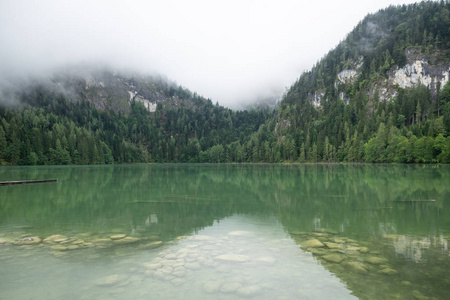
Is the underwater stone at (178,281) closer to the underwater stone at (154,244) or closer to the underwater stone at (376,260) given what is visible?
the underwater stone at (154,244)

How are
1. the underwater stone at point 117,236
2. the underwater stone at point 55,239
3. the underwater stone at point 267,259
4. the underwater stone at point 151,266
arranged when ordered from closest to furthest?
the underwater stone at point 151,266, the underwater stone at point 267,259, the underwater stone at point 55,239, the underwater stone at point 117,236

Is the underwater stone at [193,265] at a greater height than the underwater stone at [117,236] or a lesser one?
greater

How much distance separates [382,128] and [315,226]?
118501 mm

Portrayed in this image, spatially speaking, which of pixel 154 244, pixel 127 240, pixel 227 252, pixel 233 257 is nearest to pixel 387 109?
pixel 227 252

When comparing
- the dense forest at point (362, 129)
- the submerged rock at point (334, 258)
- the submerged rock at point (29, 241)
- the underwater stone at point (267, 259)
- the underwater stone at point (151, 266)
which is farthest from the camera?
the dense forest at point (362, 129)

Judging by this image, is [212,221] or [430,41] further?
[430,41]

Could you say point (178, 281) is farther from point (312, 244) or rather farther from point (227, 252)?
point (312, 244)

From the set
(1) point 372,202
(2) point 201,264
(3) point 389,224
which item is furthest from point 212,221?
(1) point 372,202

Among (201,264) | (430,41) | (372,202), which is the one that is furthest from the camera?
(430,41)

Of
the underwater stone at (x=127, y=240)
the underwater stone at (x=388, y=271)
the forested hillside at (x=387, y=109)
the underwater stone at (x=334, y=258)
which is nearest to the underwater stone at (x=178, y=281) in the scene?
the underwater stone at (x=127, y=240)

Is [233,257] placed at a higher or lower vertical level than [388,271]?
lower

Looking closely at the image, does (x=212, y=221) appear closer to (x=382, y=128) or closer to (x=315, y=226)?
(x=315, y=226)

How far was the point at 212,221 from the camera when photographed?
633 inches

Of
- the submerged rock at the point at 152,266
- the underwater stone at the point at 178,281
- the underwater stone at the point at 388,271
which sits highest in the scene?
the underwater stone at the point at 388,271
